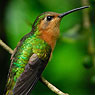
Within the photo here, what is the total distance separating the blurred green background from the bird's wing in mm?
482

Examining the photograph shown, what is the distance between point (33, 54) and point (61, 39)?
0.50 meters

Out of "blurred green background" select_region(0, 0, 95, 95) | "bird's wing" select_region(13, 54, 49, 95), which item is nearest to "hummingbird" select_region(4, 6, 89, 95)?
"bird's wing" select_region(13, 54, 49, 95)

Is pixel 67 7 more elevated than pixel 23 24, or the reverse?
pixel 23 24

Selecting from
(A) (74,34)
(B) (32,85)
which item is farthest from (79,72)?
(B) (32,85)

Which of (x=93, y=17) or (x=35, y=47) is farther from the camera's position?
(x=93, y=17)

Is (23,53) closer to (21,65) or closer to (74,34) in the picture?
(21,65)

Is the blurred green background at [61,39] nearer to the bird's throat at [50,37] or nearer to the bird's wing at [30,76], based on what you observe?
the bird's throat at [50,37]

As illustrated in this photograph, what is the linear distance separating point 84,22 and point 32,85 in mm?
1175

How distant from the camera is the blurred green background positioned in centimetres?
486

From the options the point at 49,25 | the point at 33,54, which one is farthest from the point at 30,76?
the point at 49,25

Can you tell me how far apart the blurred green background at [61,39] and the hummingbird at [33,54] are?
161 millimetres

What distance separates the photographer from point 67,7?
17.6 feet

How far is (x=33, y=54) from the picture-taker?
4473 mm

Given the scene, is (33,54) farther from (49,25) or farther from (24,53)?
(49,25)
